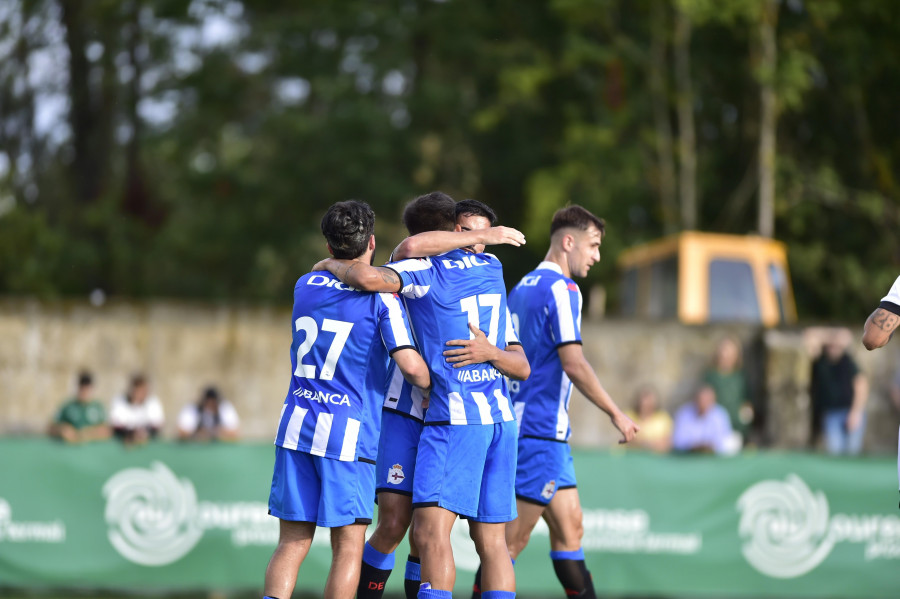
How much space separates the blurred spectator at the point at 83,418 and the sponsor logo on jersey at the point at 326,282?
7.22 m

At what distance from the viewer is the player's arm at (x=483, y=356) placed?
621 cm

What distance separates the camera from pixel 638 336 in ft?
54.1

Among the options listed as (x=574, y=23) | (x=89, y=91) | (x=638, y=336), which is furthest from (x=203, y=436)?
(x=89, y=91)

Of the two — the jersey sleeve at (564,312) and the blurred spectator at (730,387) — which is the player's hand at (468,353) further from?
the blurred spectator at (730,387)

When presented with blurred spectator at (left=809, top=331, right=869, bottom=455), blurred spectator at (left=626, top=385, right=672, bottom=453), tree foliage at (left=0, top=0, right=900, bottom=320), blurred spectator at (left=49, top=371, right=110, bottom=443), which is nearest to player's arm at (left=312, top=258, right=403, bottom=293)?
blurred spectator at (left=49, top=371, right=110, bottom=443)

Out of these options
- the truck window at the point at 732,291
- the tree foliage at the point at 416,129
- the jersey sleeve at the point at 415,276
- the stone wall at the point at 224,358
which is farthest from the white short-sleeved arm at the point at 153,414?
the tree foliage at the point at 416,129

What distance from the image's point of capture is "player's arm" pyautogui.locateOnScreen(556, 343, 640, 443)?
6.60 meters

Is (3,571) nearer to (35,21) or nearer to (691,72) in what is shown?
(691,72)

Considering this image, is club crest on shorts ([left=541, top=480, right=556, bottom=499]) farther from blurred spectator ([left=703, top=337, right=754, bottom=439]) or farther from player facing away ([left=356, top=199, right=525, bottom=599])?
blurred spectator ([left=703, top=337, right=754, bottom=439])

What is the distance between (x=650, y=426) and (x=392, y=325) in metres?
8.44

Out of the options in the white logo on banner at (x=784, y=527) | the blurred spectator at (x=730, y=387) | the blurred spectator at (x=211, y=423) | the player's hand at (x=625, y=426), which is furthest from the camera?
the blurred spectator at (x=730, y=387)

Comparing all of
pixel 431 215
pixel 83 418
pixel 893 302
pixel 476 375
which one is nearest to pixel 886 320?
pixel 893 302

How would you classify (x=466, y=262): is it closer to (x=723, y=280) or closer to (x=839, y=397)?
(x=839, y=397)

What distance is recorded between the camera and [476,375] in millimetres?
6289
